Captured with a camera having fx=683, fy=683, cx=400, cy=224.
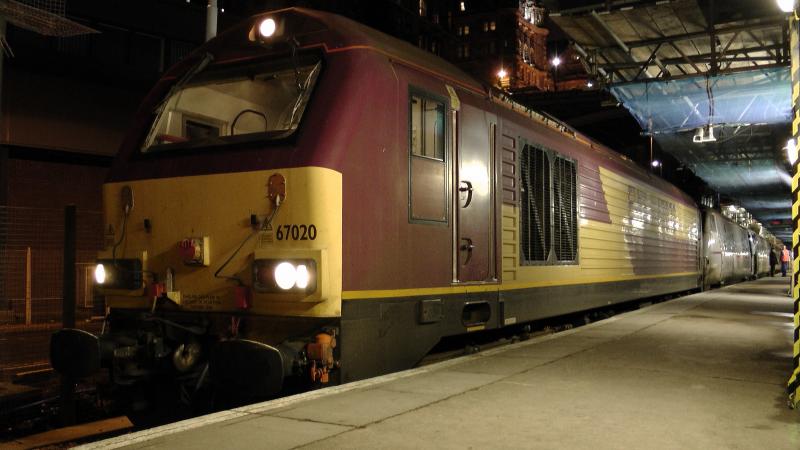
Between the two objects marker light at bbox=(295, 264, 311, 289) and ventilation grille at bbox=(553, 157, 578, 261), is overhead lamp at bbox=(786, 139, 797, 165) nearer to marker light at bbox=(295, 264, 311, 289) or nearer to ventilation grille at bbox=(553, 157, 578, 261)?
ventilation grille at bbox=(553, 157, 578, 261)

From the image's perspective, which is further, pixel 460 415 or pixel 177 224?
pixel 177 224

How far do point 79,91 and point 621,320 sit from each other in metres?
12.6

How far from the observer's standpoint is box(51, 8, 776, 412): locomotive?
16.2ft

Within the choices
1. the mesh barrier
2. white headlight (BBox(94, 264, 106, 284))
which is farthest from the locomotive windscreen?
the mesh barrier

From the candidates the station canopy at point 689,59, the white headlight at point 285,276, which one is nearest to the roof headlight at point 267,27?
the white headlight at point 285,276

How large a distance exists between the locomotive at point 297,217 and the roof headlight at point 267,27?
0.01 m

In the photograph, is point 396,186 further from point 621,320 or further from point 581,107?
point 581,107

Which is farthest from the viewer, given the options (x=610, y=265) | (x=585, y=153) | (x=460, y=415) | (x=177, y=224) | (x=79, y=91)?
(x=79, y=91)

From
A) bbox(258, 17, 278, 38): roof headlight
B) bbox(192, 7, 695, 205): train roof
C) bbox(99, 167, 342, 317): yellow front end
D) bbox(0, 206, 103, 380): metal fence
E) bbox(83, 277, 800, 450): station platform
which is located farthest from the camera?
bbox(0, 206, 103, 380): metal fence

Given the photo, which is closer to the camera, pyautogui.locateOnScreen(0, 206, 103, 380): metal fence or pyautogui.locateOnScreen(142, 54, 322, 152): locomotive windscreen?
pyautogui.locateOnScreen(142, 54, 322, 152): locomotive windscreen

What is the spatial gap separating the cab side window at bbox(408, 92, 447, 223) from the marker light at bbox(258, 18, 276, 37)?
1.28 meters

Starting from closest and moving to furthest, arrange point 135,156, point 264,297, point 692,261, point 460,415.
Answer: point 460,415
point 264,297
point 135,156
point 692,261

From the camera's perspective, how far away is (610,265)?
11.0m

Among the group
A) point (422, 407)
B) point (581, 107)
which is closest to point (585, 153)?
point (422, 407)
